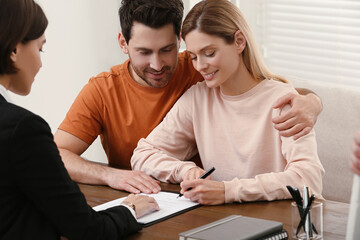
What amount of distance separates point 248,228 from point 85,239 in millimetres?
402

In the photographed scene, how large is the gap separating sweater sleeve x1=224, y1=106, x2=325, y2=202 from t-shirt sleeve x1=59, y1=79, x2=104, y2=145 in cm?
80

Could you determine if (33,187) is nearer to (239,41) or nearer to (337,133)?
(239,41)

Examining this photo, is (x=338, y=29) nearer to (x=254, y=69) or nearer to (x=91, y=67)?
(x=254, y=69)

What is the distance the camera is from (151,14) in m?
2.18

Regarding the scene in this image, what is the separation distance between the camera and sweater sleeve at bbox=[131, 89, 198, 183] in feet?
6.76

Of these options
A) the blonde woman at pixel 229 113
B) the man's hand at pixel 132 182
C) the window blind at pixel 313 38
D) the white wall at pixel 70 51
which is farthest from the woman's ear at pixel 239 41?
the white wall at pixel 70 51

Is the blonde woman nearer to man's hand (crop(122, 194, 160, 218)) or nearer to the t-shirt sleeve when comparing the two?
man's hand (crop(122, 194, 160, 218))

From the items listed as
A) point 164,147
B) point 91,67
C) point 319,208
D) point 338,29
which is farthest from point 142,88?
point 91,67

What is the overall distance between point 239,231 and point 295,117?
638 mm

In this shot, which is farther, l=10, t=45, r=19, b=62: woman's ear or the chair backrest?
the chair backrest

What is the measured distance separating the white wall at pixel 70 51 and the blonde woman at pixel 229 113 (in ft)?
6.78

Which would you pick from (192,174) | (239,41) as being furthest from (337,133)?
(192,174)

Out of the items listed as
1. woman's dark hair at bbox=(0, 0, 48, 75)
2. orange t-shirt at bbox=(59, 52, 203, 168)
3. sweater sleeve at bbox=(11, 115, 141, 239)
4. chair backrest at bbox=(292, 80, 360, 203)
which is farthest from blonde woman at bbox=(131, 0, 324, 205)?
woman's dark hair at bbox=(0, 0, 48, 75)

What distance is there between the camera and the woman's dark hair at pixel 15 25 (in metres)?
1.29
